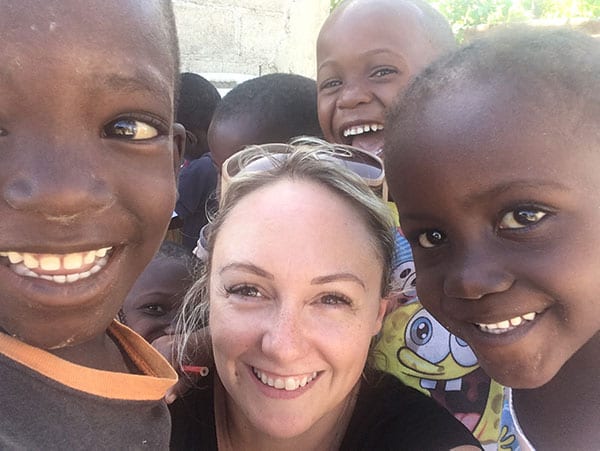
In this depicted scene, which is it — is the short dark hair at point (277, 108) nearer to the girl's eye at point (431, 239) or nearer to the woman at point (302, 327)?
the woman at point (302, 327)

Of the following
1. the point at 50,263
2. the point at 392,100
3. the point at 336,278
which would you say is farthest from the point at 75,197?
the point at 392,100

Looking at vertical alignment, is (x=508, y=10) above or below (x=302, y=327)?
below

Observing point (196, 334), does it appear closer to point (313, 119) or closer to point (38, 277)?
point (38, 277)

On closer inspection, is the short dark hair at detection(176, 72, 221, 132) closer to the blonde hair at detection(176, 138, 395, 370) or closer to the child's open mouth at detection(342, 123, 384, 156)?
the child's open mouth at detection(342, 123, 384, 156)

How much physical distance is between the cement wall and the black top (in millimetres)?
3887

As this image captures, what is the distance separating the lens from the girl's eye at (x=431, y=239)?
1.52 m

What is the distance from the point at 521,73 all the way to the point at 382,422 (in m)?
0.97

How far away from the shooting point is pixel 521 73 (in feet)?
4.62

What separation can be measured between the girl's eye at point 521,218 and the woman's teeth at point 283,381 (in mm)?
646

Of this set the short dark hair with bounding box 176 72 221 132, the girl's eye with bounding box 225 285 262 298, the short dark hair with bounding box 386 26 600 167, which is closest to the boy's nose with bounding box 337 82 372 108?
the short dark hair with bounding box 386 26 600 167

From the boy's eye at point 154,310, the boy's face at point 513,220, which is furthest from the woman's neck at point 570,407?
the boy's eye at point 154,310

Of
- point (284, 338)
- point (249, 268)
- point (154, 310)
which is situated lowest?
point (154, 310)

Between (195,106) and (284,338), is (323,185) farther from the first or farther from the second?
(195,106)

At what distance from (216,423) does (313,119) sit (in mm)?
1897
